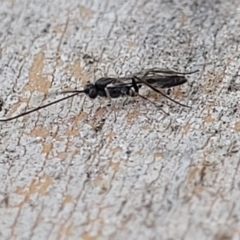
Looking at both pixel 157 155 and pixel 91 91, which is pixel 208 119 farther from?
pixel 91 91

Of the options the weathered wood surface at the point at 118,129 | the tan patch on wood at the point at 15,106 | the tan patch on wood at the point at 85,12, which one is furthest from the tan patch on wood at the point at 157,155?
the tan patch on wood at the point at 85,12

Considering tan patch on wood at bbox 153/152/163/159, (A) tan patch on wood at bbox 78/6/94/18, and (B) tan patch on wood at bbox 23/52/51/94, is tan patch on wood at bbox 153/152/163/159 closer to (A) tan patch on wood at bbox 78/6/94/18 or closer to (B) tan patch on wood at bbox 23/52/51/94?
(B) tan patch on wood at bbox 23/52/51/94

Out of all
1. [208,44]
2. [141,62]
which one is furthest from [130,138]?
[208,44]

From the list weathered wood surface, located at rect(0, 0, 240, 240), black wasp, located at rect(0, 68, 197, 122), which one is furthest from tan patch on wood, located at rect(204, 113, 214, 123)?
black wasp, located at rect(0, 68, 197, 122)

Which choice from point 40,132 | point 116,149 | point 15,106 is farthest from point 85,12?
point 116,149

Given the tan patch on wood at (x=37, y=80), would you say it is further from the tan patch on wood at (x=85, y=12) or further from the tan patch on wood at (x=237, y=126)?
the tan patch on wood at (x=237, y=126)

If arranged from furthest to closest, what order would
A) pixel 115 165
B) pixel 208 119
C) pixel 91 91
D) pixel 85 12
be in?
pixel 85 12, pixel 91 91, pixel 208 119, pixel 115 165

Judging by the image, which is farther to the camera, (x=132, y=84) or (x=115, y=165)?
(x=132, y=84)
